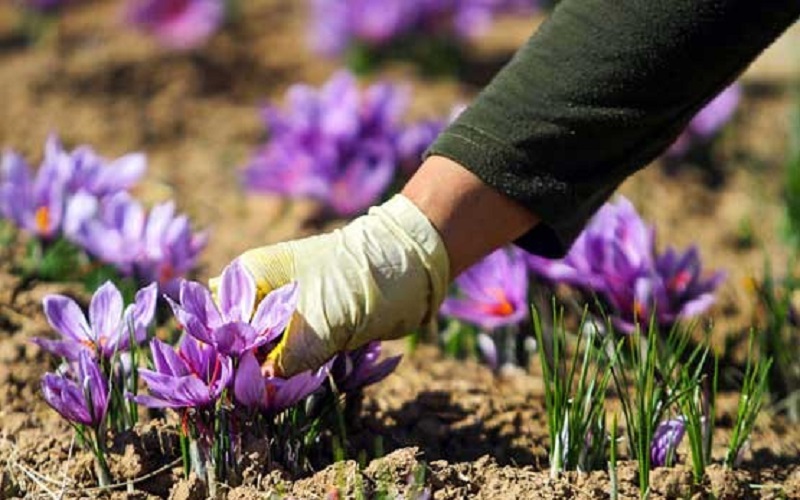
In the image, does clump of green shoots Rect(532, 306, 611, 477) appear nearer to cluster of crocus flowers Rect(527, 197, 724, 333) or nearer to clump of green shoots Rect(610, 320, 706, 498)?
clump of green shoots Rect(610, 320, 706, 498)

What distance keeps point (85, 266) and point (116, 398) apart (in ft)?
2.55

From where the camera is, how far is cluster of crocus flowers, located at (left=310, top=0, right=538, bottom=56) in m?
4.25

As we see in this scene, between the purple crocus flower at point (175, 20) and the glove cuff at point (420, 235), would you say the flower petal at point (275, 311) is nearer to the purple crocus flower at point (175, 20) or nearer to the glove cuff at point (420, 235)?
the glove cuff at point (420, 235)

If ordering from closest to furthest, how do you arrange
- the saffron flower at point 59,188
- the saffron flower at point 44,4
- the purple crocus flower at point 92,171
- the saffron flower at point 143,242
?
the saffron flower at point 143,242, the saffron flower at point 59,188, the purple crocus flower at point 92,171, the saffron flower at point 44,4

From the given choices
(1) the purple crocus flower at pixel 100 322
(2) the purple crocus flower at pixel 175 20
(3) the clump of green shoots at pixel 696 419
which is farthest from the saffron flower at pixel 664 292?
(2) the purple crocus flower at pixel 175 20

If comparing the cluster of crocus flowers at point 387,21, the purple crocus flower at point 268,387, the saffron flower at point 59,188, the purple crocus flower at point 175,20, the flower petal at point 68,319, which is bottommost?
the purple crocus flower at point 268,387

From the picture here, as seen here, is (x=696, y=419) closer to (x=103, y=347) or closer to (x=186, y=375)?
(x=186, y=375)

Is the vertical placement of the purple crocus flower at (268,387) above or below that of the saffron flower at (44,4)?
below

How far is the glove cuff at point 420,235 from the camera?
1.92 meters

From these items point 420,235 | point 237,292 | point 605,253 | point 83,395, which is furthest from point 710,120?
point 83,395

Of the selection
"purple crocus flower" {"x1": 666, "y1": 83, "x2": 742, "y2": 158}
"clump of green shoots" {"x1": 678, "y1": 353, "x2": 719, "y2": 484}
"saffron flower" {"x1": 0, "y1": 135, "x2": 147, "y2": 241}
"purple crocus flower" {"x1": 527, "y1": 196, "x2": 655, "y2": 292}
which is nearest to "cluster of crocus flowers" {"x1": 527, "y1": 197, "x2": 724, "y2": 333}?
"purple crocus flower" {"x1": 527, "y1": 196, "x2": 655, "y2": 292}

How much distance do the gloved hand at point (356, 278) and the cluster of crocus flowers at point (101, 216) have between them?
0.35 m

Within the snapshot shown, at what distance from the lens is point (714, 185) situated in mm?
3863

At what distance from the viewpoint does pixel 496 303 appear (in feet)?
8.14
